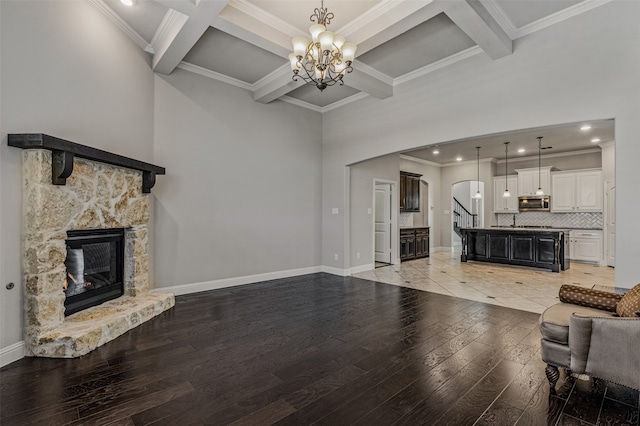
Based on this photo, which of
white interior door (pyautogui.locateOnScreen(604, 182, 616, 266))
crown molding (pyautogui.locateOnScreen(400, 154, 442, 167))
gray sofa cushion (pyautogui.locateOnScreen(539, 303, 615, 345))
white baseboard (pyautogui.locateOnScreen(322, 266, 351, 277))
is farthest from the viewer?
crown molding (pyautogui.locateOnScreen(400, 154, 442, 167))

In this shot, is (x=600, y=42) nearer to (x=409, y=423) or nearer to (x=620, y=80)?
(x=620, y=80)

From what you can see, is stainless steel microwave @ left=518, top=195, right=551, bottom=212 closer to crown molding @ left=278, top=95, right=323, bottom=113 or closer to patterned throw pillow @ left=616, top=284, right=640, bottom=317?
crown molding @ left=278, top=95, right=323, bottom=113

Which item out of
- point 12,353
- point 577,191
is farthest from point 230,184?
point 577,191

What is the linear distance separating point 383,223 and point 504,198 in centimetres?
477

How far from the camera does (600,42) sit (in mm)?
3430

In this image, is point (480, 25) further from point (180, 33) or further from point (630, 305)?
point (180, 33)

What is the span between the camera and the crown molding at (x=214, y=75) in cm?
484

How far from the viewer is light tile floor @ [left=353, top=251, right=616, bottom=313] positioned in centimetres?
487

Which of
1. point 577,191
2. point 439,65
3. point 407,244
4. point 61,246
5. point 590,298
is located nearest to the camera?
point 590,298

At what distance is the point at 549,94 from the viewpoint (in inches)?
148

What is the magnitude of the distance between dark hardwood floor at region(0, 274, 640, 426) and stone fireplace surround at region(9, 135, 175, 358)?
0.56 feet

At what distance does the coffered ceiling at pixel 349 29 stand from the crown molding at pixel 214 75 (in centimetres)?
2

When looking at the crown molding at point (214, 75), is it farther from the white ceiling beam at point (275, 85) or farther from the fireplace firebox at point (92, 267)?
the fireplace firebox at point (92, 267)

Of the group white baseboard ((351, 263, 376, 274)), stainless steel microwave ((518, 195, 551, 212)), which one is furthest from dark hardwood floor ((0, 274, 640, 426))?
stainless steel microwave ((518, 195, 551, 212))
